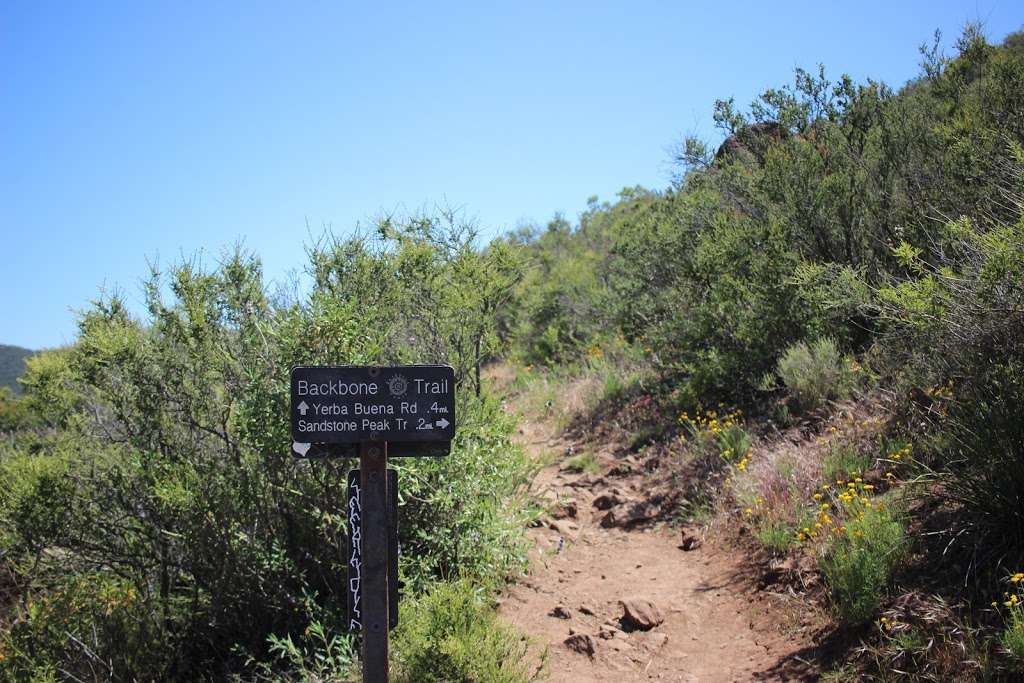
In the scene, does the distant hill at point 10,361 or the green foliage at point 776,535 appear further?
the distant hill at point 10,361

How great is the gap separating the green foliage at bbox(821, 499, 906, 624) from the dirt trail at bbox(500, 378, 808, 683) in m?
0.42

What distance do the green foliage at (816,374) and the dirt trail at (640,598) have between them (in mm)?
2009

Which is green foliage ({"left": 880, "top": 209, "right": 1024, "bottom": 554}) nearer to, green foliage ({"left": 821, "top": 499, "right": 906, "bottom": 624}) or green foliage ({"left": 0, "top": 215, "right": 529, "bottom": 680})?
green foliage ({"left": 821, "top": 499, "right": 906, "bottom": 624})

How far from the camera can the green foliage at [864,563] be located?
14.8 ft

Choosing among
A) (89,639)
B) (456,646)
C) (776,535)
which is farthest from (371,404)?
(776,535)

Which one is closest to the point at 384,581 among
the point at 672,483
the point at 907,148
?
the point at 672,483

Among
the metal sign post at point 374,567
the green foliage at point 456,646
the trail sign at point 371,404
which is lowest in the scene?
the green foliage at point 456,646

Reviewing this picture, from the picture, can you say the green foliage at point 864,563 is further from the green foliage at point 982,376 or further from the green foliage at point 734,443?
the green foliage at point 734,443

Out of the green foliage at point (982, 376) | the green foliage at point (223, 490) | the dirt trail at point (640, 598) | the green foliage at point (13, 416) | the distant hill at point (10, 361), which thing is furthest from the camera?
the distant hill at point (10, 361)

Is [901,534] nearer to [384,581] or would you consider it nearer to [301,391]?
[384,581]

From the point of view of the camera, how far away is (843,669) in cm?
420

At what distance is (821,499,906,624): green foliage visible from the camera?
177 inches

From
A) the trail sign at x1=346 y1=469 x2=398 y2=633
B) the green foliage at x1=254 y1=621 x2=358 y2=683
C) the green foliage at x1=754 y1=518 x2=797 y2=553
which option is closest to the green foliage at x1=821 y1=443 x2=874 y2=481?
the green foliage at x1=754 y1=518 x2=797 y2=553

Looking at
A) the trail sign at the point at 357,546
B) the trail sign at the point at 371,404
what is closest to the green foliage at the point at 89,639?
the trail sign at the point at 357,546
